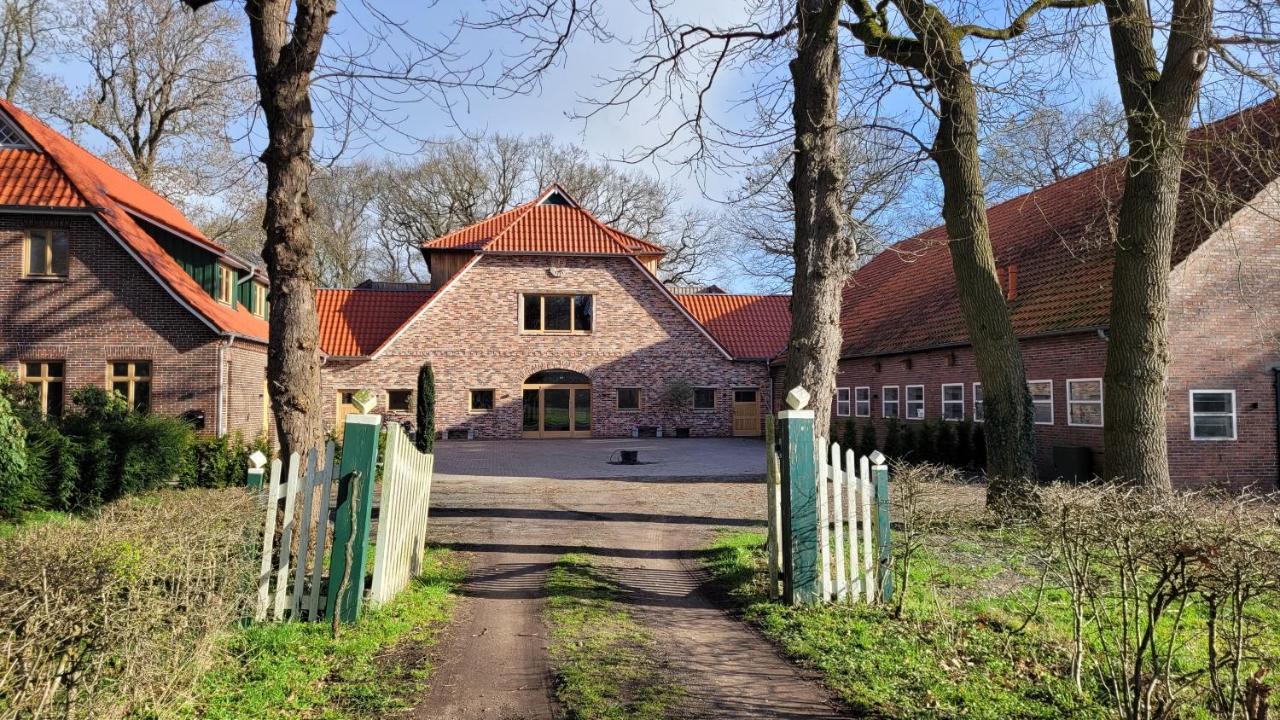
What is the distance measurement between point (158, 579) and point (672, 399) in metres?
25.9

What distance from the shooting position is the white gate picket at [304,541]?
519cm

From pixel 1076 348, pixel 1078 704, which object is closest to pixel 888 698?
pixel 1078 704

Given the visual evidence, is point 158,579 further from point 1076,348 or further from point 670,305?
point 670,305

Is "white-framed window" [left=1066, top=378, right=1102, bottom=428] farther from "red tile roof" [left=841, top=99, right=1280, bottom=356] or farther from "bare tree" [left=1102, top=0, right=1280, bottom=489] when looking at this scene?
"bare tree" [left=1102, top=0, right=1280, bottom=489]

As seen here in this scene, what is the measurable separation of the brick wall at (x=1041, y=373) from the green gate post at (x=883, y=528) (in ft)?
38.2

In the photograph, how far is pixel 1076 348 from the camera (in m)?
16.3

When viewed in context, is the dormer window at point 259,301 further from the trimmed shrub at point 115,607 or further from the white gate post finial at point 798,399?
the white gate post finial at point 798,399

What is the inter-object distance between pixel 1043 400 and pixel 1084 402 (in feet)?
4.29

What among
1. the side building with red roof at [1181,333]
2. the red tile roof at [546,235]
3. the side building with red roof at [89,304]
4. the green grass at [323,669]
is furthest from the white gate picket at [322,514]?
the red tile roof at [546,235]

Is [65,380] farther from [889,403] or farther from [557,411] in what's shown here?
[889,403]

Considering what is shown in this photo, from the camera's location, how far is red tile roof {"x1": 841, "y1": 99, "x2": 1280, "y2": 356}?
14.5m

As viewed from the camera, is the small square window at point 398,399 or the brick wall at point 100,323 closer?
the brick wall at point 100,323

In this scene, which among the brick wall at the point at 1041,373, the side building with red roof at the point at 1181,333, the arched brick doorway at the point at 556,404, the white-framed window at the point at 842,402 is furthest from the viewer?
the arched brick doorway at the point at 556,404

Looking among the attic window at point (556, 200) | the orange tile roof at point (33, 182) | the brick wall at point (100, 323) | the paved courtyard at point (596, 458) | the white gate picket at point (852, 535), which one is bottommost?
the paved courtyard at point (596, 458)
